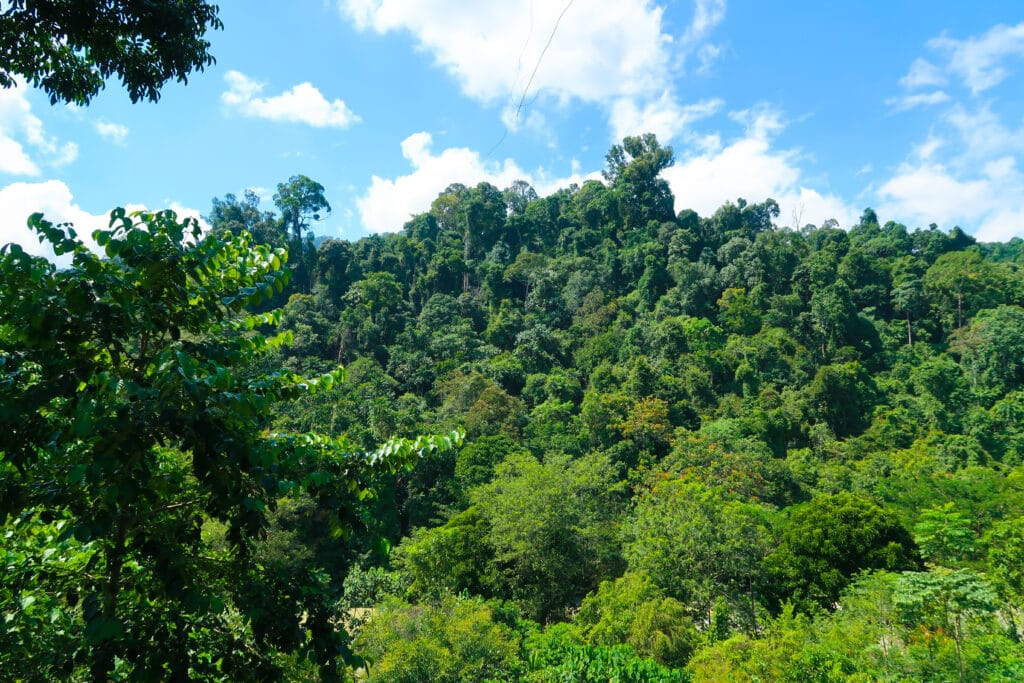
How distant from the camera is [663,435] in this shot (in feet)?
80.6

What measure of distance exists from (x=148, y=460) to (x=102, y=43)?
9.40ft

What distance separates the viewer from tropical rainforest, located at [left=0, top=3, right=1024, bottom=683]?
6.47 ft

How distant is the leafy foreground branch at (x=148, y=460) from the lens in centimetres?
179

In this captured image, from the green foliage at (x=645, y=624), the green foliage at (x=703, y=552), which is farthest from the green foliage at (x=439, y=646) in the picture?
the green foliage at (x=703, y=552)

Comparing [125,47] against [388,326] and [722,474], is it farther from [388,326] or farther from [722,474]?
[388,326]

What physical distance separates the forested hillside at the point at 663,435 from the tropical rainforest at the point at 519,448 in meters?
0.12

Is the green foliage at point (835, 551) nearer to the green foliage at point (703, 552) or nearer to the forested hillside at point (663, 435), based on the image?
the forested hillside at point (663, 435)

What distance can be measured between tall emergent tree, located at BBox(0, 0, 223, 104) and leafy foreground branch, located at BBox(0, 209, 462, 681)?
1.86 m

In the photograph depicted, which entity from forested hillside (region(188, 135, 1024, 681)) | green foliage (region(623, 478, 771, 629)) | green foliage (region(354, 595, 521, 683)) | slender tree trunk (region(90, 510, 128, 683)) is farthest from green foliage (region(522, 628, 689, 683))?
slender tree trunk (region(90, 510, 128, 683))

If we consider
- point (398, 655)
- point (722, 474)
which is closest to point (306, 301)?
point (722, 474)

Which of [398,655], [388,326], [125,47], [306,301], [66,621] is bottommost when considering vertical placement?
[398,655]

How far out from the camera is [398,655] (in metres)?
9.79

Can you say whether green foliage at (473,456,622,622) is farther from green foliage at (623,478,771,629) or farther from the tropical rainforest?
green foliage at (623,478,771,629)

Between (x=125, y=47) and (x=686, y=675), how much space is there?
11.8 meters
